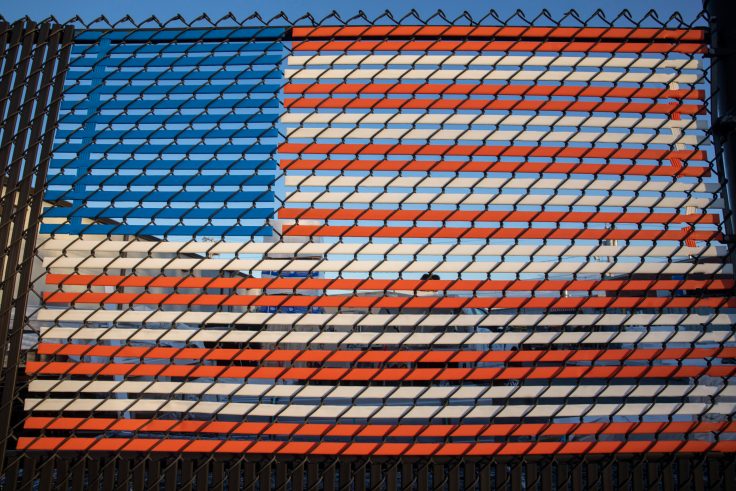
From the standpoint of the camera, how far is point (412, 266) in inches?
97.5

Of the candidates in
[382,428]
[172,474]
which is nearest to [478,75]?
[382,428]

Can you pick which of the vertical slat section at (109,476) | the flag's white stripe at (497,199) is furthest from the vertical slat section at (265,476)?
the flag's white stripe at (497,199)

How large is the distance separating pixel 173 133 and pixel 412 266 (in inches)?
50.9

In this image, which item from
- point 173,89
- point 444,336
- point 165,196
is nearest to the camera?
point 444,336

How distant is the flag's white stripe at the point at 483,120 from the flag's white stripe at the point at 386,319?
0.89 meters

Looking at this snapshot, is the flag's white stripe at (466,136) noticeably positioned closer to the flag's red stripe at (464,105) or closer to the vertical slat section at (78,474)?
the flag's red stripe at (464,105)

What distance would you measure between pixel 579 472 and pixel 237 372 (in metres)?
1.52

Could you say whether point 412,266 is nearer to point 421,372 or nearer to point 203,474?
point 421,372

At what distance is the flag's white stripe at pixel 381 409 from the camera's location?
2.37 metres

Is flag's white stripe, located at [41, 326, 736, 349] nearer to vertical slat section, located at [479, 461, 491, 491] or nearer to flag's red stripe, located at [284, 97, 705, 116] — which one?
vertical slat section, located at [479, 461, 491, 491]

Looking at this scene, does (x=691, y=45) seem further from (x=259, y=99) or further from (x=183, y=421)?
(x=183, y=421)

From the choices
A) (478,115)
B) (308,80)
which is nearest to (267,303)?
(308,80)

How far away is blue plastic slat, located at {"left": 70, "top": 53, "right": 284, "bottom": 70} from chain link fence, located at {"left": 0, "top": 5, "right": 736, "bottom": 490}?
1 centimetres

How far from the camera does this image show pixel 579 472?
2.33 meters
